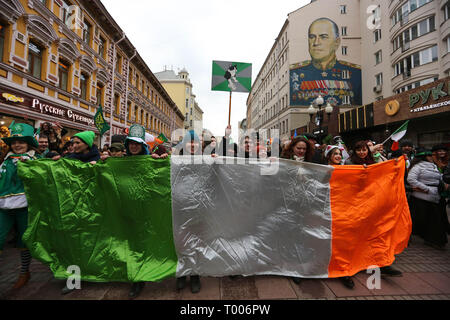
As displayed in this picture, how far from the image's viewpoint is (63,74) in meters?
11.3

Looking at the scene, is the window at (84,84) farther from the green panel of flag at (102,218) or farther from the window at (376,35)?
the window at (376,35)

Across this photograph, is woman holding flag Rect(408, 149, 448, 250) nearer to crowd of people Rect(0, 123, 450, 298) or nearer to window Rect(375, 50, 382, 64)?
crowd of people Rect(0, 123, 450, 298)

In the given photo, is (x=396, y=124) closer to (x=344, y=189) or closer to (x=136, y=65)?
(x=344, y=189)

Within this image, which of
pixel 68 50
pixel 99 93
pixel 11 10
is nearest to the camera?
pixel 11 10

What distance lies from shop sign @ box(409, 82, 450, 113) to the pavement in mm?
11876

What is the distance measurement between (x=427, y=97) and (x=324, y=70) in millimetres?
19161

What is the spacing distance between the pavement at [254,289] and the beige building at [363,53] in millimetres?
20625

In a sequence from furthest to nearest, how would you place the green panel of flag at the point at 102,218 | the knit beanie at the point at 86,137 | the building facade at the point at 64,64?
the building facade at the point at 64,64, the knit beanie at the point at 86,137, the green panel of flag at the point at 102,218

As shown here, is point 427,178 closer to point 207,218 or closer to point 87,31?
point 207,218

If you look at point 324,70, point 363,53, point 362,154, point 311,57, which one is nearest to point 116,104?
point 362,154

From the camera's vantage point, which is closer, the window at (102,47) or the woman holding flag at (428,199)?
the woman holding flag at (428,199)

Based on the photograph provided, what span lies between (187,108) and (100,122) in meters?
51.4

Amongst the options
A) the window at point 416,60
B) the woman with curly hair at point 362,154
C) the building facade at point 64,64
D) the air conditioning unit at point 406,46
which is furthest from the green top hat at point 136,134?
the air conditioning unit at point 406,46

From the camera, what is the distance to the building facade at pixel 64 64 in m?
8.26
